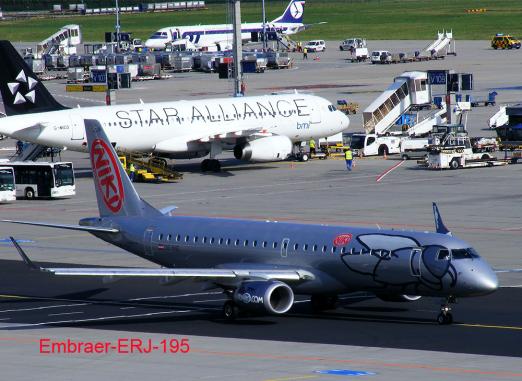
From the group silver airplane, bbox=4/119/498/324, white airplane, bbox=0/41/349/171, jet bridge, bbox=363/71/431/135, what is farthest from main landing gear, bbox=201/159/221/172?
silver airplane, bbox=4/119/498/324

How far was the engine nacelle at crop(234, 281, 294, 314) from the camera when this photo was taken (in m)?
44.4

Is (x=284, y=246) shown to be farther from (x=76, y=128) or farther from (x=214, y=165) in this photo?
(x=214, y=165)

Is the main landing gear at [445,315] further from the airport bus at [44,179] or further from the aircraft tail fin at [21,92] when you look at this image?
the aircraft tail fin at [21,92]

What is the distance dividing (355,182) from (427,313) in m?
46.4

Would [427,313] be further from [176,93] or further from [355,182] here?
[176,93]

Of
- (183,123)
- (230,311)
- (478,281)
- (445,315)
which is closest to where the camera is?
(478,281)

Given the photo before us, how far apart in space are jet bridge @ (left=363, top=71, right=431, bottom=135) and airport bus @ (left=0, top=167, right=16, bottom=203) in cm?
3979

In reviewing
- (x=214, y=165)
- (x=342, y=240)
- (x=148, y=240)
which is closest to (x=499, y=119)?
(x=214, y=165)

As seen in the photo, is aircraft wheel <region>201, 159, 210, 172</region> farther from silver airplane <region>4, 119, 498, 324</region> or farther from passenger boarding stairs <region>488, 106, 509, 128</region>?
silver airplane <region>4, 119, 498, 324</region>

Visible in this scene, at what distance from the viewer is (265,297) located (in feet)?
146

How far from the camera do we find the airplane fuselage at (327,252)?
4309 cm

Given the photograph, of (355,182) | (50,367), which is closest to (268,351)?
(50,367)

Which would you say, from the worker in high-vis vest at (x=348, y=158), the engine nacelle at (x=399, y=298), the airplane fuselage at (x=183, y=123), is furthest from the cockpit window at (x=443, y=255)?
the airplane fuselage at (x=183, y=123)

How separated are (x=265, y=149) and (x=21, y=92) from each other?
18.9 metres
